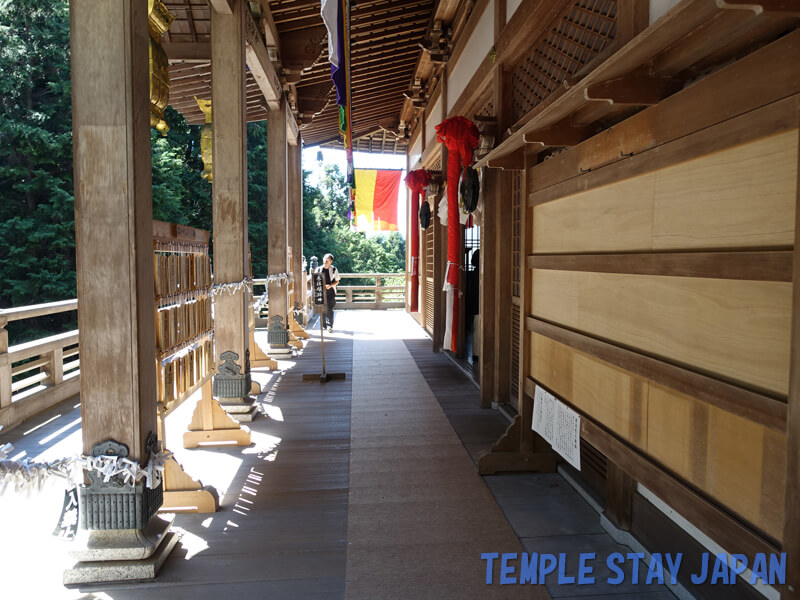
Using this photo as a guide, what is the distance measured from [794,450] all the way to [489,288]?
3584 millimetres

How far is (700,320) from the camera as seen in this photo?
1.53 m

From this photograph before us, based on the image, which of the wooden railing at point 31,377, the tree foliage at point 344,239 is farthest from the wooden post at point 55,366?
the tree foliage at point 344,239

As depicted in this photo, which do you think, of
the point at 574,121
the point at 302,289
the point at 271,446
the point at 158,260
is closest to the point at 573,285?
the point at 574,121

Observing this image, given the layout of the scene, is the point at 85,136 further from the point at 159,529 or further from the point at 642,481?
the point at 642,481

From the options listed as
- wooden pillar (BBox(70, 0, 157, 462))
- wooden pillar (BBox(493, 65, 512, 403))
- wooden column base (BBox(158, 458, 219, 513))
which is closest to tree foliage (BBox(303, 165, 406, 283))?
wooden pillar (BBox(493, 65, 512, 403))

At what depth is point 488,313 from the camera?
4.69 meters

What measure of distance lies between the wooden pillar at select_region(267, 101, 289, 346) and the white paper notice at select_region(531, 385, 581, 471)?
5016mm

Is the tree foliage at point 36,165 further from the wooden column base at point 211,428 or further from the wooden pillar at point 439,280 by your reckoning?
the wooden column base at point 211,428

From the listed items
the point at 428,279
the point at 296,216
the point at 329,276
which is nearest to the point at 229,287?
the point at 329,276

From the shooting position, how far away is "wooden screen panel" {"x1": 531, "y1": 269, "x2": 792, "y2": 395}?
127 cm

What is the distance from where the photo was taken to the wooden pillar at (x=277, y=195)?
702cm

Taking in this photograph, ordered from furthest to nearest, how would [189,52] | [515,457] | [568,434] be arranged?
[189,52] → [515,457] → [568,434]

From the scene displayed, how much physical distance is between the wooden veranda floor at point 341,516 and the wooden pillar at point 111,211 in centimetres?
64

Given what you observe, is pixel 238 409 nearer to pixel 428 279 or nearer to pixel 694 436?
pixel 694 436
